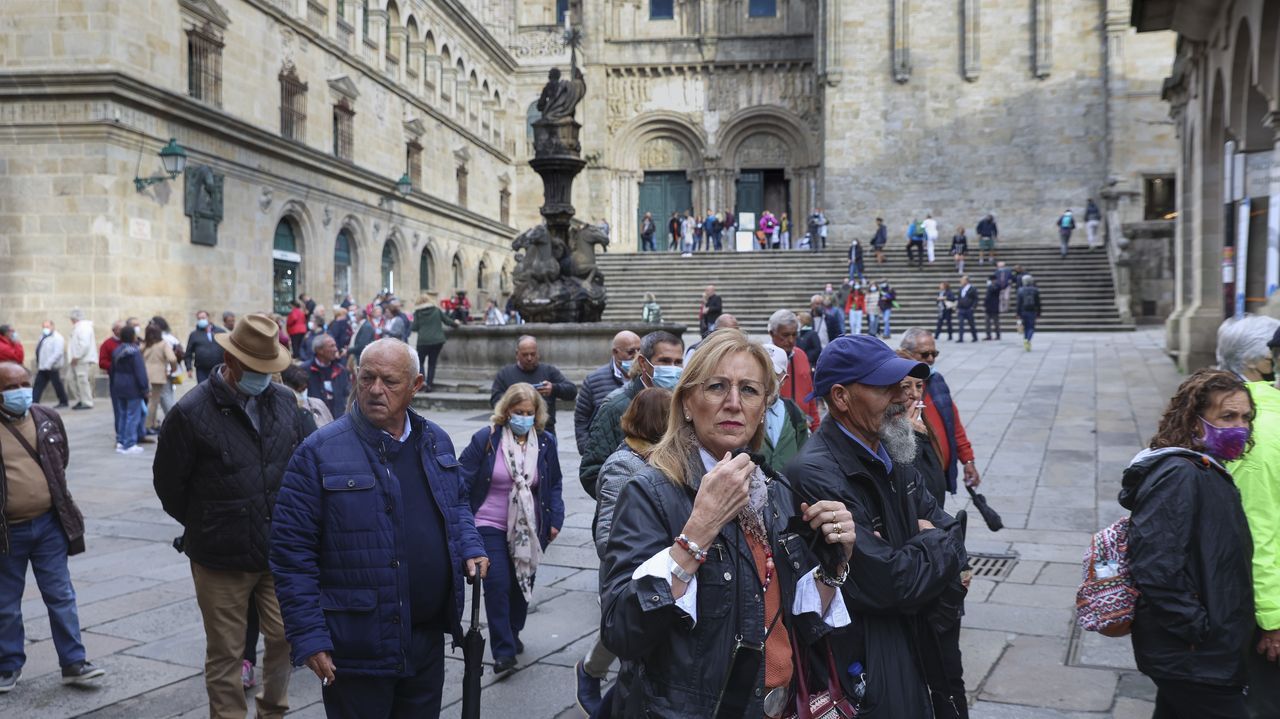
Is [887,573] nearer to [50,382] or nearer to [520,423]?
[520,423]

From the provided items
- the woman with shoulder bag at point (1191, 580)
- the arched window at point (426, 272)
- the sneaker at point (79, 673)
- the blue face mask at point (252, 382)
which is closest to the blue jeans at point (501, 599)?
the blue face mask at point (252, 382)

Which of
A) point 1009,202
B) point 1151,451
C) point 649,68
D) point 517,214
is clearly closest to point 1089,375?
point 1151,451

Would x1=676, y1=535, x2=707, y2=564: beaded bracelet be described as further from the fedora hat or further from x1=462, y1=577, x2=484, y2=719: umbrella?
the fedora hat

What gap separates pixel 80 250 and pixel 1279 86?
747 inches

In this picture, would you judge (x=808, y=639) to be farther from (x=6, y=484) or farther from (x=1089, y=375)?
(x=1089, y=375)

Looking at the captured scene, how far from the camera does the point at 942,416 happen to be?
623 centimetres

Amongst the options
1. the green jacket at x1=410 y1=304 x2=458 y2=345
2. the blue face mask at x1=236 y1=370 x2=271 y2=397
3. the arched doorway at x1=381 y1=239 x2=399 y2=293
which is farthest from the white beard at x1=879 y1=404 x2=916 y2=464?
the arched doorway at x1=381 y1=239 x2=399 y2=293

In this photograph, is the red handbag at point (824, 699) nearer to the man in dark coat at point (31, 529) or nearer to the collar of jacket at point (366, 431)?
the collar of jacket at point (366, 431)

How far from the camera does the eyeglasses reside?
2.42 m

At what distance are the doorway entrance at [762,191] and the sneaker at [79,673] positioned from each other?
38922 mm

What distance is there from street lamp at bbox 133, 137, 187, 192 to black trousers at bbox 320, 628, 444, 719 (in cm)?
1812

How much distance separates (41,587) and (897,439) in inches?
181

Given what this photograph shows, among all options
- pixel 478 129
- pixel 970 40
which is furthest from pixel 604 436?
pixel 478 129

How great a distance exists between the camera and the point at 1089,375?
639 inches
